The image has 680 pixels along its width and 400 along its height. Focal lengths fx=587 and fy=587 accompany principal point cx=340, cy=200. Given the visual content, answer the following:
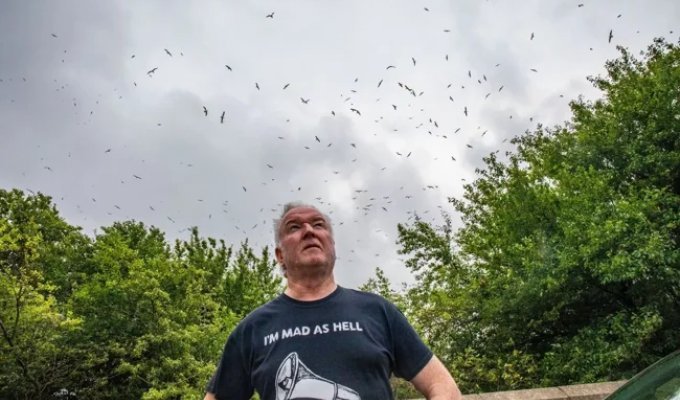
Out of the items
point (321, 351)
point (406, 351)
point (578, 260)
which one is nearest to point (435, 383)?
point (406, 351)

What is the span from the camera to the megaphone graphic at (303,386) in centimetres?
166

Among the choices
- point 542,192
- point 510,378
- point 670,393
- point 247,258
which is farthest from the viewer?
point 247,258

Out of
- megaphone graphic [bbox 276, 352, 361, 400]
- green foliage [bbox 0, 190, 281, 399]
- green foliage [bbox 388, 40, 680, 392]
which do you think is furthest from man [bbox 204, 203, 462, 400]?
green foliage [bbox 0, 190, 281, 399]

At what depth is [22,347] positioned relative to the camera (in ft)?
60.1

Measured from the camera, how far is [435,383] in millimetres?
1779

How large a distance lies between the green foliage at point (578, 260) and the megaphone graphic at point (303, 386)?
13.7 meters

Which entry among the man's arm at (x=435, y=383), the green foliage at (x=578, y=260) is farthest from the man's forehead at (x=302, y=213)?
the green foliage at (x=578, y=260)

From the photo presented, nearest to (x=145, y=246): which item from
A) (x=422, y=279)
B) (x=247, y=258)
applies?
(x=247, y=258)

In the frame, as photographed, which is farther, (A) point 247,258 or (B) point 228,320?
(A) point 247,258

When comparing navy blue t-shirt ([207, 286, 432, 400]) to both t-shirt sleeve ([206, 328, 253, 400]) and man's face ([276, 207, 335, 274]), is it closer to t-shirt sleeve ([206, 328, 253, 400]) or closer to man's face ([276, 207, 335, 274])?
t-shirt sleeve ([206, 328, 253, 400])

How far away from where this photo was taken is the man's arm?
1755 mm

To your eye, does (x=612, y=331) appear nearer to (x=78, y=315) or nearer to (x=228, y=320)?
(x=228, y=320)

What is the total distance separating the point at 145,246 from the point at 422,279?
1469 cm

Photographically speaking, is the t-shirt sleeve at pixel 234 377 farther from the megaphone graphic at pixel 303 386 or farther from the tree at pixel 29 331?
the tree at pixel 29 331
